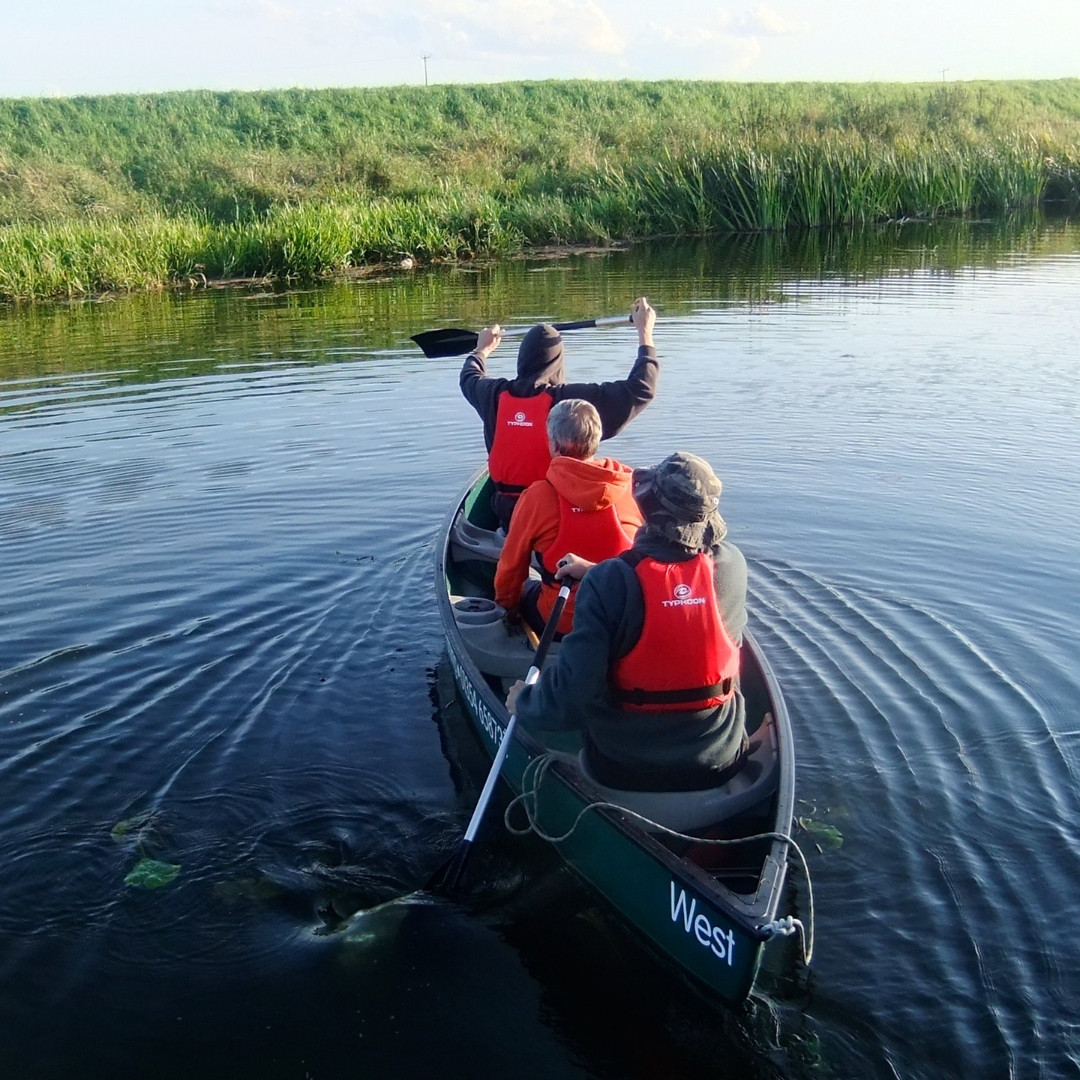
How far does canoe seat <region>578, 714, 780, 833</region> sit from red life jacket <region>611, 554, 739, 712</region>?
404mm

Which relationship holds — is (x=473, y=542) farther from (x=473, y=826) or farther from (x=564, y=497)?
(x=473, y=826)

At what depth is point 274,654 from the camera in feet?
22.5

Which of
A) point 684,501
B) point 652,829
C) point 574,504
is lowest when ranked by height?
point 652,829

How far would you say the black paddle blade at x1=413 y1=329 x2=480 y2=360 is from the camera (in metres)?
9.70

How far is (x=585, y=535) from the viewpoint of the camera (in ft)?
17.2

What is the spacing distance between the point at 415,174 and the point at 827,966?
33.1 meters

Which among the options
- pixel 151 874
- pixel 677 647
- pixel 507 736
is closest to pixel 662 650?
pixel 677 647

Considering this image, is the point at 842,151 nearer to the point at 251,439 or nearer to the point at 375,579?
the point at 251,439

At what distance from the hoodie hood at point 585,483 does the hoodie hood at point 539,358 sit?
180 cm

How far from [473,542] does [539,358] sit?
4.55ft

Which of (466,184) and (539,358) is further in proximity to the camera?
(466,184)

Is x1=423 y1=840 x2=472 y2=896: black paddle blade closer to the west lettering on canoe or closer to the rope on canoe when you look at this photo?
the rope on canoe

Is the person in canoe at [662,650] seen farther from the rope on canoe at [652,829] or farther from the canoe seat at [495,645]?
the canoe seat at [495,645]

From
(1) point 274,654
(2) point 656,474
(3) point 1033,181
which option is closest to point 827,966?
(2) point 656,474
